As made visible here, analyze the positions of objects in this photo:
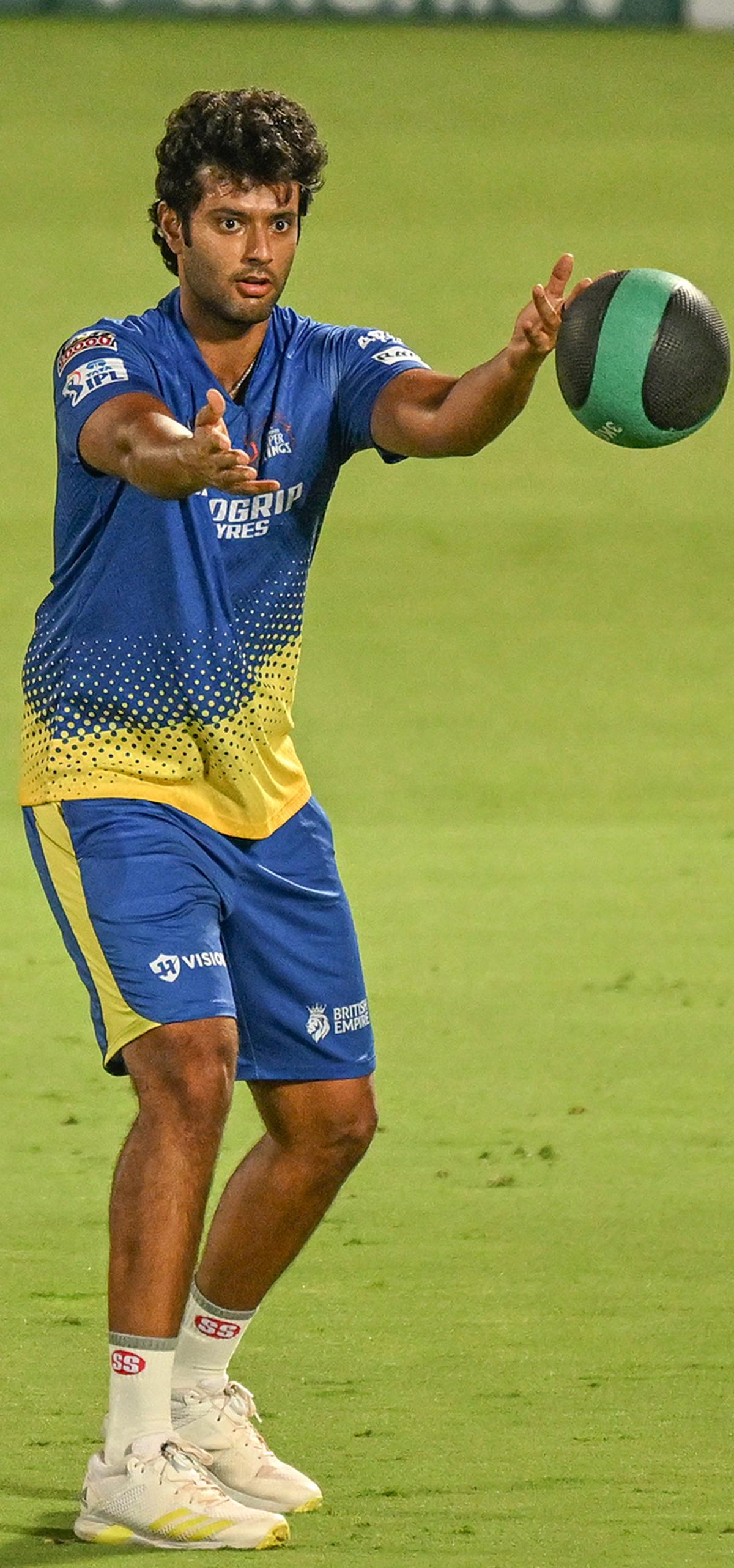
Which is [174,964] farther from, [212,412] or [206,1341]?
[212,412]

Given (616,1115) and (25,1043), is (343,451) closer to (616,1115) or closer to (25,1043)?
(616,1115)

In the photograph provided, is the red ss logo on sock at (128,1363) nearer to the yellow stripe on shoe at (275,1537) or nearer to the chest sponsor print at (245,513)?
the yellow stripe on shoe at (275,1537)

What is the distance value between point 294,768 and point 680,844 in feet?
17.2

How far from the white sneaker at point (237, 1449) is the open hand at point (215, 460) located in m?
1.60

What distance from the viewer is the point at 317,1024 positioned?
4695 mm

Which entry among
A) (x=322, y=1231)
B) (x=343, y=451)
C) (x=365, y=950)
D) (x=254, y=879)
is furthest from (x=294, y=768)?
(x=365, y=950)

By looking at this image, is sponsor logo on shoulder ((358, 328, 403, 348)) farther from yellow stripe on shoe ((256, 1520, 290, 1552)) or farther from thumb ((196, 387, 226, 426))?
yellow stripe on shoe ((256, 1520, 290, 1552))

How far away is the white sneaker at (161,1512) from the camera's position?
13.8ft

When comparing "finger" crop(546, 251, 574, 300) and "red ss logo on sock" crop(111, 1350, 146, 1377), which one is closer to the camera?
"red ss logo on sock" crop(111, 1350, 146, 1377)

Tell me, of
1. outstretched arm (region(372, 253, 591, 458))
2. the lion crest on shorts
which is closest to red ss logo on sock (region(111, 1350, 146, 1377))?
the lion crest on shorts

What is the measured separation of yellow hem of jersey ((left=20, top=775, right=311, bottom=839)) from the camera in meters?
4.51

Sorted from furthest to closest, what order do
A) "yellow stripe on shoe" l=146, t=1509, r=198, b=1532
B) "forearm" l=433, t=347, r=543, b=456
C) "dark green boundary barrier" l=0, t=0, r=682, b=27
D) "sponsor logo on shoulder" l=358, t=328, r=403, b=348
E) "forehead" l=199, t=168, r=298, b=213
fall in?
"dark green boundary barrier" l=0, t=0, r=682, b=27
"sponsor logo on shoulder" l=358, t=328, r=403, b=348
"forehead" l=199, t=168, r=298, b=213
"forearm" l=433, t=347, r=543, b=456
"yellow stripe on shoe" l=146, t=1509, r=198, b=1532

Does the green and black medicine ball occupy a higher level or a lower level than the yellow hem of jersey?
higher

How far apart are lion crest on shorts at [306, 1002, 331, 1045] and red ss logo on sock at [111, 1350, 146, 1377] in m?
0.71
